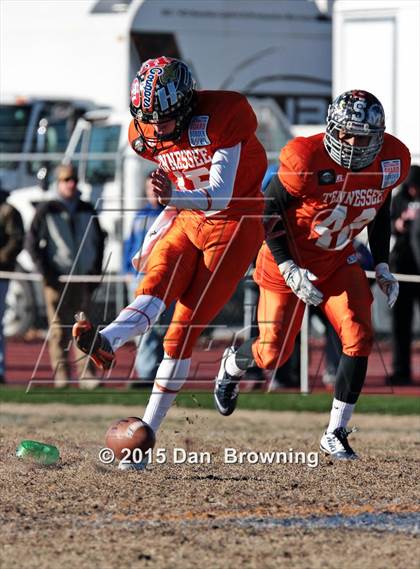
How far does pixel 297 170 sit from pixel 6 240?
598 centimetres

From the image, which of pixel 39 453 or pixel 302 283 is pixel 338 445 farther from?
pixel 39 453

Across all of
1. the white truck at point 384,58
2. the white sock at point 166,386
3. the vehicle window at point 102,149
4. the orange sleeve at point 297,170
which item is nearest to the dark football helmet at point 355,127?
the orange sleeve at point 297,170

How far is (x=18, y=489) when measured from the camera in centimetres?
668

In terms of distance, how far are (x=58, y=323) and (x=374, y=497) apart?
19.9ft

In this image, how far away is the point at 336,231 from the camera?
26.0 feet

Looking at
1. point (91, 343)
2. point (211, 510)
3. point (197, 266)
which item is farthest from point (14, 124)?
point (211, 510)

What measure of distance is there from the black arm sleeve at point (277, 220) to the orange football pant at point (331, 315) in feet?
0.99

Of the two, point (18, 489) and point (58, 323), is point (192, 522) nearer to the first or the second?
point (18, 489)

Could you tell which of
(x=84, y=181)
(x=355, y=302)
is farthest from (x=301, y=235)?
(x=84, y=181)

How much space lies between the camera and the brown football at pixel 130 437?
23.6ft

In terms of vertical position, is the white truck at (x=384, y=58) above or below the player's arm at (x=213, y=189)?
below

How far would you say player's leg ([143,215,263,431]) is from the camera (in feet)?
24.3

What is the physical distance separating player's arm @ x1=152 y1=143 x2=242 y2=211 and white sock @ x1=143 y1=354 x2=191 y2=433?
3.01 ft

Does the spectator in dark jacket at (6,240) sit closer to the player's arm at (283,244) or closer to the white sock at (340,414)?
the player's arm at (283,244)
